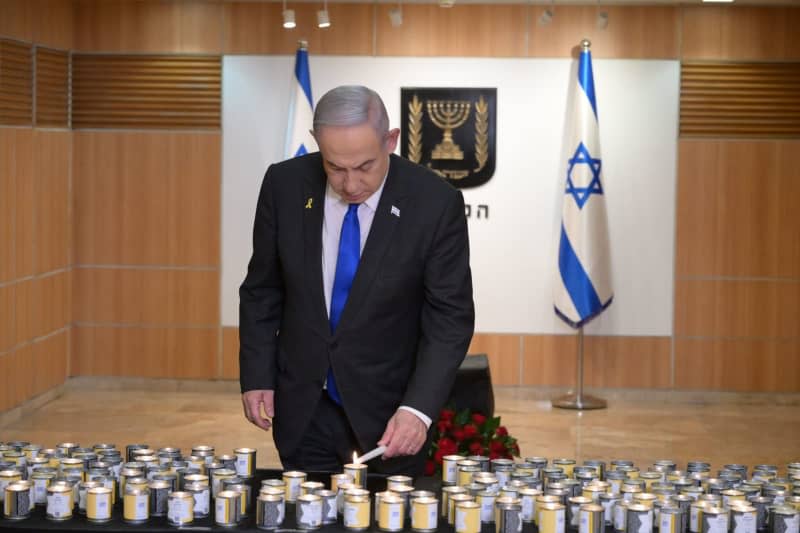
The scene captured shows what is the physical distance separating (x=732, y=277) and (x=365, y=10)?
378cm

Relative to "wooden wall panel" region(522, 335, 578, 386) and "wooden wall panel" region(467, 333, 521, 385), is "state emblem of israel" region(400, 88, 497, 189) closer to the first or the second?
"wooden wall panel" region(467, 333, 521, 385)

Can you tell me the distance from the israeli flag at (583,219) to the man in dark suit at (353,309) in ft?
20.8

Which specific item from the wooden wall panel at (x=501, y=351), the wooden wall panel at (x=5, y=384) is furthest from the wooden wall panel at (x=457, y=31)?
the wooden wall panel at (x=5, y=384)

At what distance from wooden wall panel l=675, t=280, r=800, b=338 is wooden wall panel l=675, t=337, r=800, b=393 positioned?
3.0 inches

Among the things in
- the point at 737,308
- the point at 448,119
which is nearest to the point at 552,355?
the point at 737,308

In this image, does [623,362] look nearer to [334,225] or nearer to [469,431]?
[469,431]

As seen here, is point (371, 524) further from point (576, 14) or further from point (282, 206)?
point (576, 14)

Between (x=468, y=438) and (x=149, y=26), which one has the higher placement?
(x=149, y=26)

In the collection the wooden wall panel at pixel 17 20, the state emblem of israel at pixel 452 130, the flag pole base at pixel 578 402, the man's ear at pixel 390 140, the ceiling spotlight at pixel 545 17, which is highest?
the ceiling spotlight at pixel 545 17

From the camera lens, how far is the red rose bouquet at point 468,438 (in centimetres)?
612

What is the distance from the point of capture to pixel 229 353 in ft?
34.6

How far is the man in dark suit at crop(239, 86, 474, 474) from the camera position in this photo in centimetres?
363

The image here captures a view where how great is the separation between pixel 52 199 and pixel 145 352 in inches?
60.6

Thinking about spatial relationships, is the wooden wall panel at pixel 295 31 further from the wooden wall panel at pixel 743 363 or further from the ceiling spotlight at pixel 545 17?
the wooden wall panel at pixel 743 363
